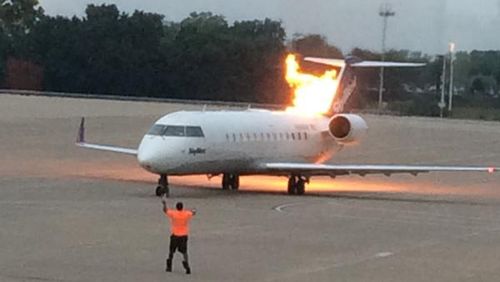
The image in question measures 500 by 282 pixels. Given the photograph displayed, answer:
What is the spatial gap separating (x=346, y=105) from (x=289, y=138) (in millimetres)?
6070

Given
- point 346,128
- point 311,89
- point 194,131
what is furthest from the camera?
point 311,89

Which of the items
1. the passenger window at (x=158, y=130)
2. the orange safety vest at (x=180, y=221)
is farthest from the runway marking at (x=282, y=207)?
the orange safety vest at (x=180, y=221)

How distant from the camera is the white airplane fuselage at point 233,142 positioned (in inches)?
1435

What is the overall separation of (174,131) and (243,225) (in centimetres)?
842

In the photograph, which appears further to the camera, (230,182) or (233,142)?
(230,182)

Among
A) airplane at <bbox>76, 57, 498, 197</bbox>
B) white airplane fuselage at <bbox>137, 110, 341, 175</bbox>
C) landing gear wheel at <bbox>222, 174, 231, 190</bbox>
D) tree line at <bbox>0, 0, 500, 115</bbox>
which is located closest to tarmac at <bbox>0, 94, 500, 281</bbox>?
landing gear wheel at <bbox>222, 174, 231, 190</bbox>

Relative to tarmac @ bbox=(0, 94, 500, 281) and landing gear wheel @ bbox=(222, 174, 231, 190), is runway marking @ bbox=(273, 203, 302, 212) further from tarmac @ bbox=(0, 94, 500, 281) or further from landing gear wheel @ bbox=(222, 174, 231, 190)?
landing gear wheel @ bbox=(222, 174, 231, 190)

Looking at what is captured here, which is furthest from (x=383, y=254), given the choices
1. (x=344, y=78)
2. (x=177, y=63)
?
(x=177, y=63)

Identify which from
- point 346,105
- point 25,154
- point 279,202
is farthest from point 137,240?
point 25,154

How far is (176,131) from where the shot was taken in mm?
37094

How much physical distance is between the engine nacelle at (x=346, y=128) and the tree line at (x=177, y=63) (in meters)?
55.0

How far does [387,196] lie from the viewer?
134 feet

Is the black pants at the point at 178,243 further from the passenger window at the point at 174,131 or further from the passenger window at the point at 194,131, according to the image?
the passenger window at the point at 194,131

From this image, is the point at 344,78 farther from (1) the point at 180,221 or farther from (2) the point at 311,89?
(1) the point at 180,221
